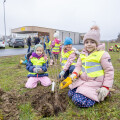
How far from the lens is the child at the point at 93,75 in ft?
6.68

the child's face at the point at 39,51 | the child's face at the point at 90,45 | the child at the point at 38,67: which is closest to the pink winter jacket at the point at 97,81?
the child's face at the point at 90,45

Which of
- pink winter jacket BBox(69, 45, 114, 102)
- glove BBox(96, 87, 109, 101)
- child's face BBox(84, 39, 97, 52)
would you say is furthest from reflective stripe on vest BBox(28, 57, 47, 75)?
glove BBox(96, 87, 109, 101)

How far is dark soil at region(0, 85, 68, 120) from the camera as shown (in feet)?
6.50

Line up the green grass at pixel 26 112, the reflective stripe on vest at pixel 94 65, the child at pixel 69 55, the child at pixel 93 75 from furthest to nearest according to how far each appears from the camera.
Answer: the child at pixel 69 55 → the reflective stripe on vest at pixel 94 65 → the child at pixel 93 75 → the green grass at pixel 26 112

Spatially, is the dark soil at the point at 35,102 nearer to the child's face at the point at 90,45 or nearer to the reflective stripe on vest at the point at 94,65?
the reflective stripe on vest at the point at 94,65

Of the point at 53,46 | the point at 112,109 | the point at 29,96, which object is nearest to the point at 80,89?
the point at 112,109

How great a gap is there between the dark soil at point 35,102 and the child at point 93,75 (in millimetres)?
315

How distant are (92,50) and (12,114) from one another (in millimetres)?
A: 1821

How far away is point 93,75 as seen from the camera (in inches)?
85.4

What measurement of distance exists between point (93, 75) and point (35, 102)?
1.24 meters

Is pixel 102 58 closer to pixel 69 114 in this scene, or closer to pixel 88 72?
pixel 88 72

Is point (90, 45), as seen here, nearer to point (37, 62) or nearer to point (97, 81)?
point (97, 81)

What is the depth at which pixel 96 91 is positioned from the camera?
2.06 m

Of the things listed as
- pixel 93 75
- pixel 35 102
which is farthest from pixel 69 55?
pixel 35 102
